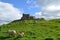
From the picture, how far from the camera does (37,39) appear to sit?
147 ft

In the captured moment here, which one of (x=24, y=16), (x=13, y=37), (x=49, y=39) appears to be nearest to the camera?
(x=49, y=39)

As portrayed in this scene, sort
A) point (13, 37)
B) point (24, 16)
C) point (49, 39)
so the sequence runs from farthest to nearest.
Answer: point (24, 16) → point (13, 37) → point (49, 39)

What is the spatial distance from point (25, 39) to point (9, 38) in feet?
12.8

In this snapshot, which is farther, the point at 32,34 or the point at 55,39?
the point at 32,34

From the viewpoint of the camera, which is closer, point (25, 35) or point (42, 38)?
point (42, 38)

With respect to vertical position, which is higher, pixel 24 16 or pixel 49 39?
pixel 24 16

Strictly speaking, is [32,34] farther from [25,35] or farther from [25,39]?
[25,39]

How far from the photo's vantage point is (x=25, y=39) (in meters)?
44.2

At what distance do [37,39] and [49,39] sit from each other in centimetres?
269

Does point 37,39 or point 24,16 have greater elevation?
point 24,16

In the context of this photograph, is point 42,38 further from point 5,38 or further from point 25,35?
point 5,38

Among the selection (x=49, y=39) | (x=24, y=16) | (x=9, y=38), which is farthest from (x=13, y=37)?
(x=24, y=16)

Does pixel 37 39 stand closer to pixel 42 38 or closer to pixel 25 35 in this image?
pixel 42 38

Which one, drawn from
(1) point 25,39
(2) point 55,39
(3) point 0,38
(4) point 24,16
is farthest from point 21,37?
(4) point 24,16
